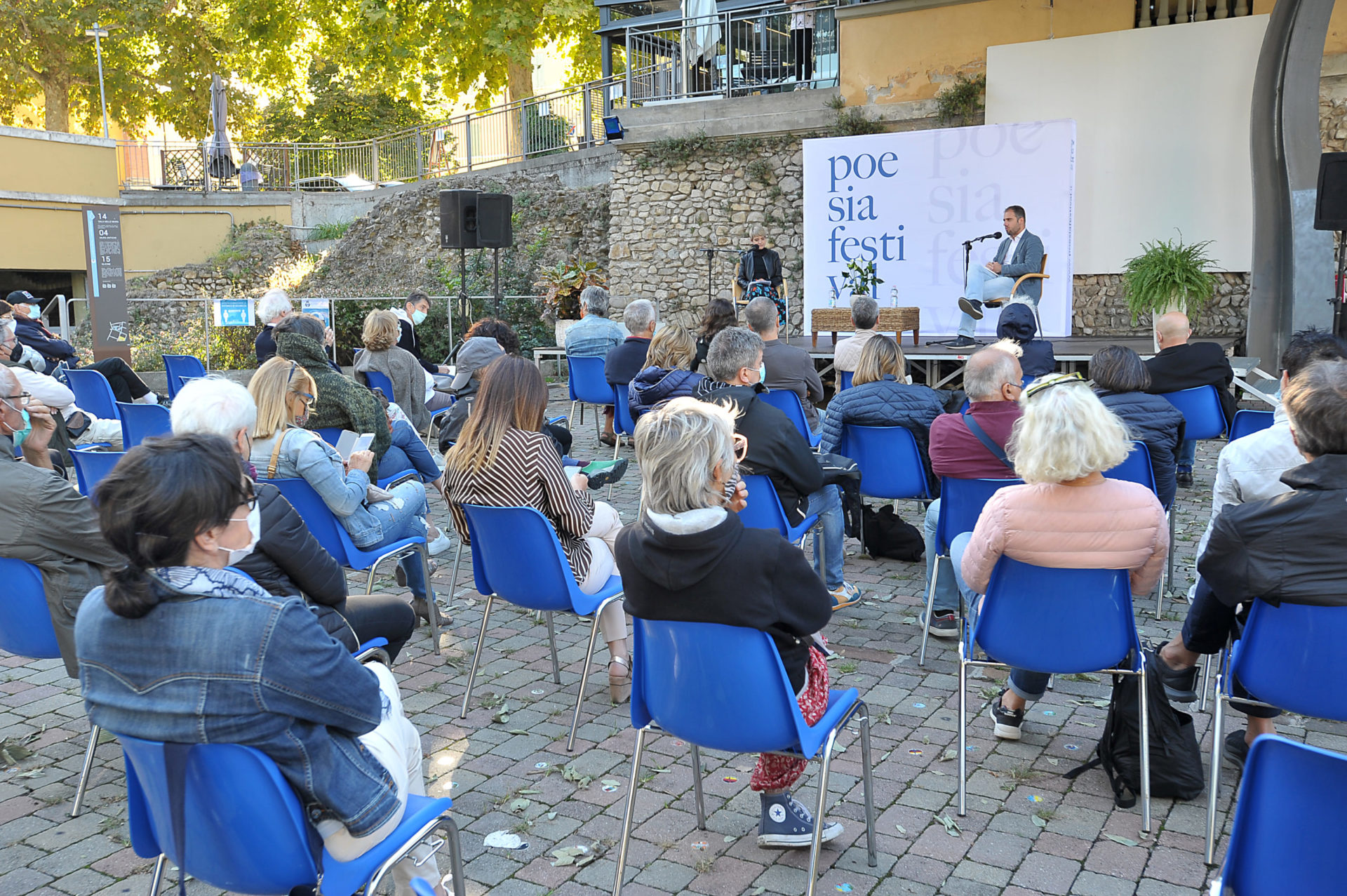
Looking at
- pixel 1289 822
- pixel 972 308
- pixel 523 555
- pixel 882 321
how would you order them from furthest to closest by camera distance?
pixel 972 308 < pixel 882 321 < pixel 523 555 < pixel 1289 822

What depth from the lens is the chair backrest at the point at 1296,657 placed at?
99.4 inches

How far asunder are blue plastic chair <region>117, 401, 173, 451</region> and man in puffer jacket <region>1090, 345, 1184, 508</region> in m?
5.02

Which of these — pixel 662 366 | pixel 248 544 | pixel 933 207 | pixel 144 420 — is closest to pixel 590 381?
pixel 662 366

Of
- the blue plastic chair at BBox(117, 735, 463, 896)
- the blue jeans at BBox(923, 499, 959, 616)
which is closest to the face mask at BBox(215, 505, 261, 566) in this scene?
the blue plastic chair at BBox(117, 735, 463, 896)

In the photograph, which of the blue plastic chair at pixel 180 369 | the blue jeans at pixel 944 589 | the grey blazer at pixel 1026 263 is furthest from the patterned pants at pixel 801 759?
the grey blazer at pixel 1026 263

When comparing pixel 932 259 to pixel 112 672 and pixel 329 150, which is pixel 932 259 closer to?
pixel 112 672

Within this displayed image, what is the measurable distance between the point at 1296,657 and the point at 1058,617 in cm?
59

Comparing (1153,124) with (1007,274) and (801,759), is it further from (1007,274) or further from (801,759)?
(801,759)

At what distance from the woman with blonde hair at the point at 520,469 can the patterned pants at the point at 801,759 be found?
1148 mm

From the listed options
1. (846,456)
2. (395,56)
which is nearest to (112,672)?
(846,456)

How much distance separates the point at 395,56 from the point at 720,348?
63.9 ft

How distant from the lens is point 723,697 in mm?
2447

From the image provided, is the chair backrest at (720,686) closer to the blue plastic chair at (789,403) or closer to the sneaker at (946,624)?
the sneaker at (946,624)

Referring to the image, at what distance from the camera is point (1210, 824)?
9.02ft
